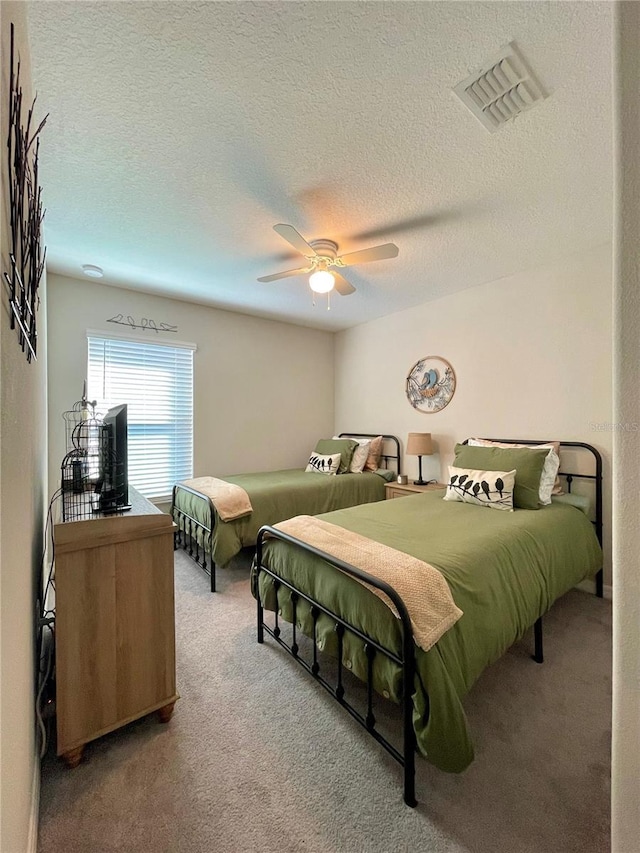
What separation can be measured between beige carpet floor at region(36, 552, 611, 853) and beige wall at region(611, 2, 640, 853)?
0.83 meters

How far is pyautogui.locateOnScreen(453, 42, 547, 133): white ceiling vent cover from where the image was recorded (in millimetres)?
1274

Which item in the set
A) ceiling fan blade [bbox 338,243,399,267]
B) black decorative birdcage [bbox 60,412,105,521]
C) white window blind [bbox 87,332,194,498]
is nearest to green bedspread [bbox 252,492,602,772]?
black decorative birdcage [bbox 60,412,105,521]

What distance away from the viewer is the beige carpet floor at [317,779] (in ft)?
3.71

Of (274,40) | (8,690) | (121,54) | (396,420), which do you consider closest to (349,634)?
(8,690)

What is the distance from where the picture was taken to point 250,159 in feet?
5.79

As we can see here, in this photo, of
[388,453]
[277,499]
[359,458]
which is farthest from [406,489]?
[277,499]

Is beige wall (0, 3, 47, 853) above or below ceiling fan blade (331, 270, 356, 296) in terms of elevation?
below

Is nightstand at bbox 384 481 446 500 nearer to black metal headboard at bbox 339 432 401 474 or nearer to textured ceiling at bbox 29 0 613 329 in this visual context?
black metal headboard at bbox 339 432 401 474

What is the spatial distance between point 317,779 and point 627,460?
154cm

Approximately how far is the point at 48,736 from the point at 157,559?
0.82 metres

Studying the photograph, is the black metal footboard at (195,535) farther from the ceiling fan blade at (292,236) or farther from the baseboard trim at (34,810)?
the ceiling fan blade at (292,236)

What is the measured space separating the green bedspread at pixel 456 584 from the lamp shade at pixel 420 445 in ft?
3.85

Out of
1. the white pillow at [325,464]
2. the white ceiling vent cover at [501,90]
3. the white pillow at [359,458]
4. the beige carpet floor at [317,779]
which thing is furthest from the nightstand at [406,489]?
the white ceiling vent cover at [501,90]

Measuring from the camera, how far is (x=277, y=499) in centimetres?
320
